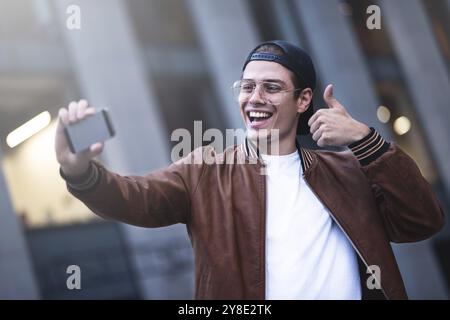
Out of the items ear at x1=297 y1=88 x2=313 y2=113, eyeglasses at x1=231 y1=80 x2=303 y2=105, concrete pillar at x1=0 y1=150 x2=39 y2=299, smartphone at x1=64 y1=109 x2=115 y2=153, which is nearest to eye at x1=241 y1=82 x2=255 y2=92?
eyeglasses at x1=231 y1=80 x2=303 y2=105

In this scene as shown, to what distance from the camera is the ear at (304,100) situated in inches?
95.4

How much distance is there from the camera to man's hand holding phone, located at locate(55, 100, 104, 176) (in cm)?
177

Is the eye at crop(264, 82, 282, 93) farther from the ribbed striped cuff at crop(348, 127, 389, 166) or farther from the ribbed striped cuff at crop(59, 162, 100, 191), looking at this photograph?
the ribbed striped cuff at crop(59, 162, 100, 191)

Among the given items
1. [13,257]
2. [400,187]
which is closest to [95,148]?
[400,187]

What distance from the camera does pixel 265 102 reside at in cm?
231

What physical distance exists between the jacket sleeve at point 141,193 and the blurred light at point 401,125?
4502 millimetres

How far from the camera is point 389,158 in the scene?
7.03ft

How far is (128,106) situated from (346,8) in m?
2.50

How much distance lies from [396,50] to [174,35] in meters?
2.51

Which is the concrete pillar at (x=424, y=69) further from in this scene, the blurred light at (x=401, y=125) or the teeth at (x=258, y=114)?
the teeth at (x=258, y=114)

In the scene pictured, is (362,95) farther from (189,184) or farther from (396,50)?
(189,184)

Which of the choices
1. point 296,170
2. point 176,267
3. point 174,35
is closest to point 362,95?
point 174,35

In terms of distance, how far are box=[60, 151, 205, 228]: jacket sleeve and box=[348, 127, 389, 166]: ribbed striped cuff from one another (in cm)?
60

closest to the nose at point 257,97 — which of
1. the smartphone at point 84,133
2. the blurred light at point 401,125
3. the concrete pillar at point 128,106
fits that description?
the smartphone at point 84,133
